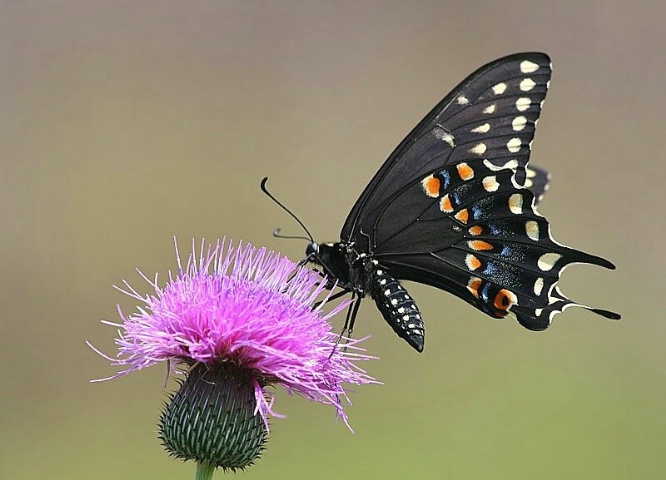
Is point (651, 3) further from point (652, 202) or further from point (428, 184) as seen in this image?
point (428, 184)

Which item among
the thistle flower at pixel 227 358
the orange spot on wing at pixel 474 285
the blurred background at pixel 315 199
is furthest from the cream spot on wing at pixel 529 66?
the blurred background at pixel 315 199

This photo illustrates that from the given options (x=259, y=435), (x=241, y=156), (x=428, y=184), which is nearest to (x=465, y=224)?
(x=428, y=184)

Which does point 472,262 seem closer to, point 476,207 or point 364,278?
point 476,207

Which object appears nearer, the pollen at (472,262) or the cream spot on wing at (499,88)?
the pollen at (472,262)

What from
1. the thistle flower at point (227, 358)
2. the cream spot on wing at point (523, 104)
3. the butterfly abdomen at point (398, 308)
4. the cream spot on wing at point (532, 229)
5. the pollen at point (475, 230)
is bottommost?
the thistle flower at point (227, 358)

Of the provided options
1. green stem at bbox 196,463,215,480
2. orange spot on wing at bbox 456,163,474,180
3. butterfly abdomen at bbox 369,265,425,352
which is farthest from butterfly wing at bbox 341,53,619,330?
green stem at bbox 196,463,215,480

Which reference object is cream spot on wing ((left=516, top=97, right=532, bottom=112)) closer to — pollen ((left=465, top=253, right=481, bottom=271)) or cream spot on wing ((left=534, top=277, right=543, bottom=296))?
pollen ((left=465, top=253, right=481, bottom=271))

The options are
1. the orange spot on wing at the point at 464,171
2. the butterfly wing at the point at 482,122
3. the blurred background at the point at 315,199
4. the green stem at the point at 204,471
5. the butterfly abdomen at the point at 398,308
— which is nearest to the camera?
the green stem at the point at 204,471

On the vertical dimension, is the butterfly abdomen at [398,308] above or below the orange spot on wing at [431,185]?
below

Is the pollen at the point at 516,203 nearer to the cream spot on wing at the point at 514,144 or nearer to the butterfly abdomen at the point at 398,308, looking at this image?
the cream spot on wing at the point at 514,144
